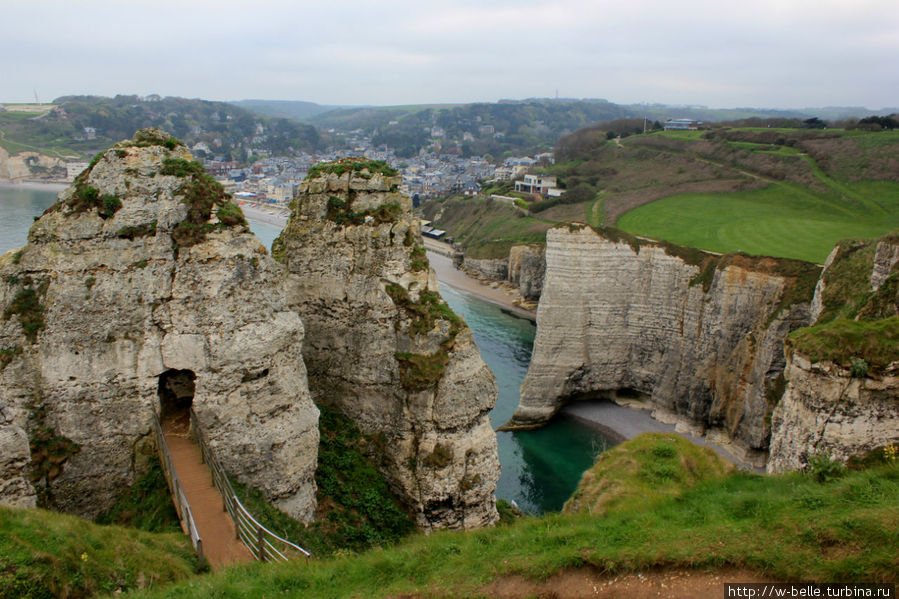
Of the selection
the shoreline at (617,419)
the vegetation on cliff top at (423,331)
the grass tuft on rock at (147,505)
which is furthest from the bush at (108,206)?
the shoreline at (617,419)

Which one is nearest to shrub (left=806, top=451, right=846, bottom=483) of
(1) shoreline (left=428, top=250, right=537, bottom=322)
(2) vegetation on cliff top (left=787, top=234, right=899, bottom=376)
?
(2) vegetation on cliff top (left=787, top=234, right=899, bottom=376)

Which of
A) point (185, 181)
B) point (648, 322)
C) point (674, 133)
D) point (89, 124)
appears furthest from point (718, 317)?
point (89, 124)

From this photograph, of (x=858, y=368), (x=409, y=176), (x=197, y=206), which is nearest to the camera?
(x=197, y=206)

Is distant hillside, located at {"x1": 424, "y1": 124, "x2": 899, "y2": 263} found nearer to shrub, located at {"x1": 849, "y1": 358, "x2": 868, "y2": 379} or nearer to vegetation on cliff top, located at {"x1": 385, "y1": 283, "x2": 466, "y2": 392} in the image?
shrub, located at {"x1": 849, "y1": 358, "x2": 868, "y2": 379}

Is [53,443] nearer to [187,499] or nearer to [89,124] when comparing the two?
[187,499]

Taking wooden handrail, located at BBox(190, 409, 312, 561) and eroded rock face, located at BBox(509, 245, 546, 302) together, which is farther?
eroded rock face, located at BBox(509, 245, 546, 302)

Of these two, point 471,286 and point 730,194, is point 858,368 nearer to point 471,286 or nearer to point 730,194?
point 730,194

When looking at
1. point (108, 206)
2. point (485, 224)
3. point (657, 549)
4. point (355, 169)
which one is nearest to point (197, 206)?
point (108, 206)
